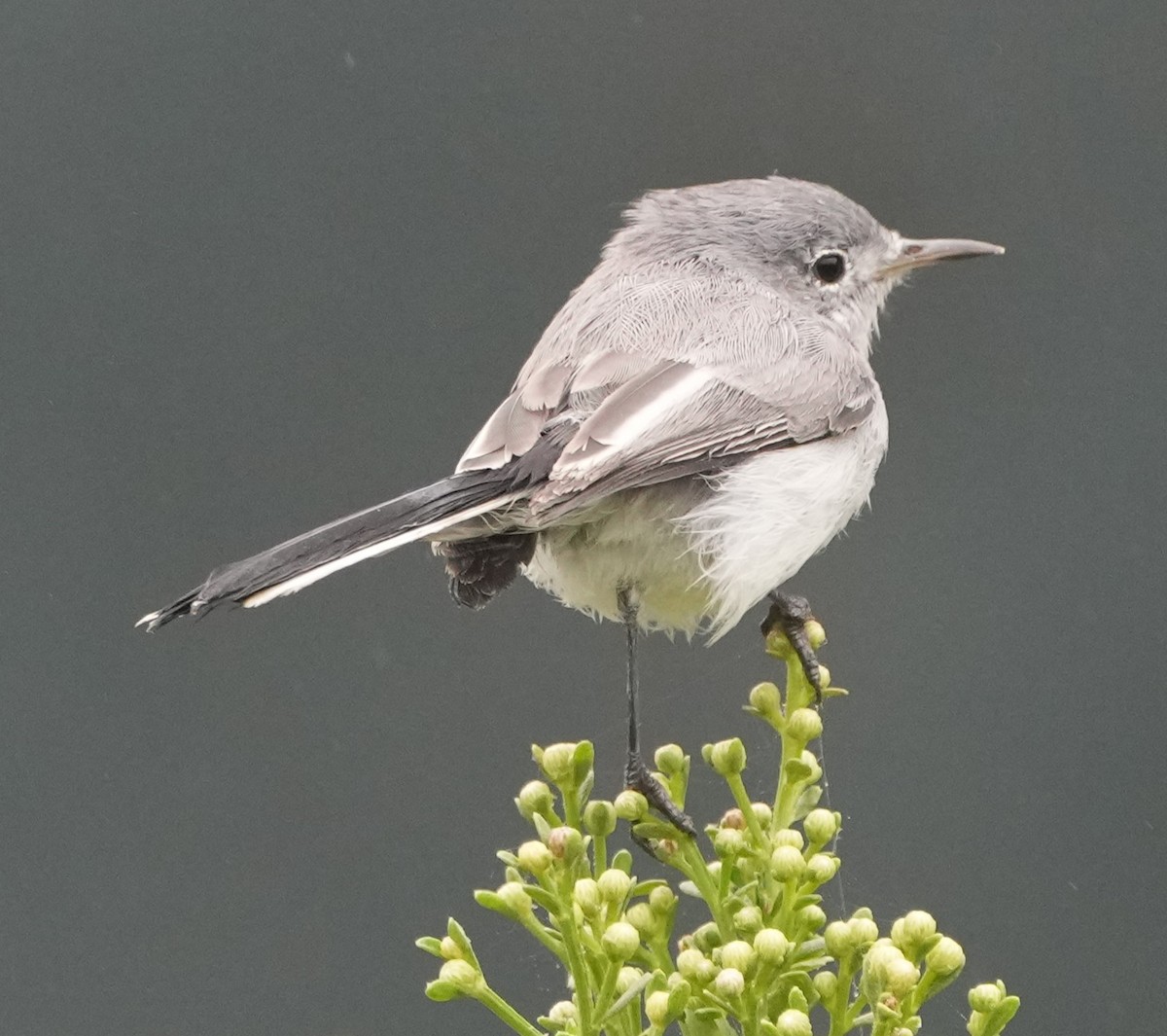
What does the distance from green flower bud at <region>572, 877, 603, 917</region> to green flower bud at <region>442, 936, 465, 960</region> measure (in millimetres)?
92

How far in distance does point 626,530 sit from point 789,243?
1.25 ft

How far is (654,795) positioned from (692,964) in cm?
21

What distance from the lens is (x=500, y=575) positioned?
1.27m

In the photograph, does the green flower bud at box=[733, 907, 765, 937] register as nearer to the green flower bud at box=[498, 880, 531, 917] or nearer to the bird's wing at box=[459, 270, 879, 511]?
the green flower bud at box=[498, 880, 531, 917]

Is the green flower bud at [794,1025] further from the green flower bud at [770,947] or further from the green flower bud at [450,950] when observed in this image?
the green flower bud at [450,950]

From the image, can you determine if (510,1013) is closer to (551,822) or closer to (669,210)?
(551,822)

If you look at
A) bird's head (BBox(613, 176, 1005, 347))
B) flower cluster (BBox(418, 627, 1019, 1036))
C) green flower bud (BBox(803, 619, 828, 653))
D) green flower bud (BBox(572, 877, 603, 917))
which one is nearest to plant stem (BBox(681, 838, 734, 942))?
flower cluster (BBox(418, 627, 1019, 1036))

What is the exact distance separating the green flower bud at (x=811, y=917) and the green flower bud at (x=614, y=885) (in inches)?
5.0

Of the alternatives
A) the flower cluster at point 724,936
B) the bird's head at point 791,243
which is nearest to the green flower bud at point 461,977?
the flower cluster at point 724,936

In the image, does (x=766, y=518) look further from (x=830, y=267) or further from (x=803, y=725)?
(x=830, y=267)

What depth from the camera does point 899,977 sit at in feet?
3.14

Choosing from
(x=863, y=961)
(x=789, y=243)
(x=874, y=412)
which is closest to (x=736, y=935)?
(x=863, y=961)

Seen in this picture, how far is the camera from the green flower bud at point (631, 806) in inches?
45.4

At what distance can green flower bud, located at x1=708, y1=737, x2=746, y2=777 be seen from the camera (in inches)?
42.9
